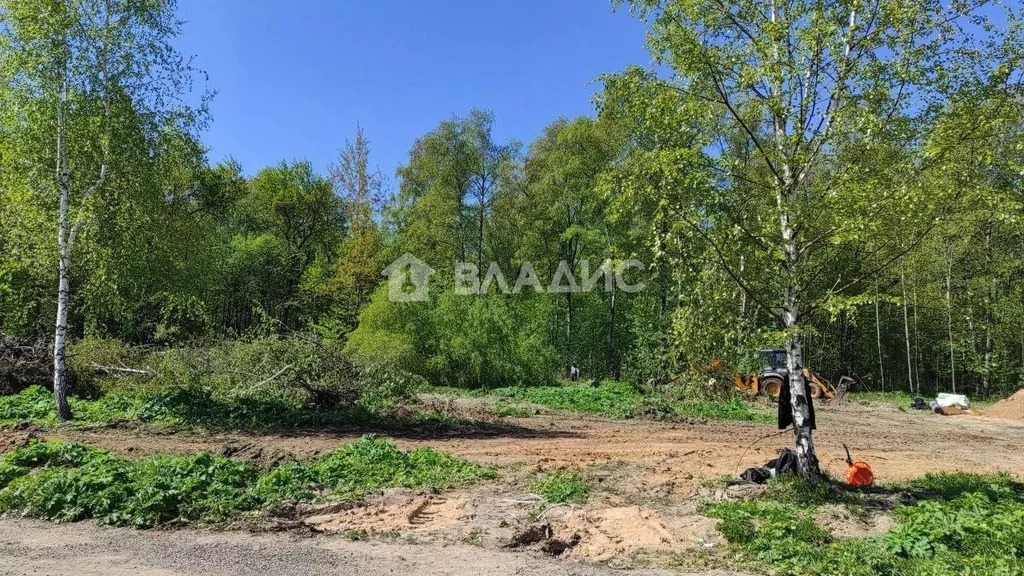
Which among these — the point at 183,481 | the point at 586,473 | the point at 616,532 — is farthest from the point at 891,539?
the point at 183,481

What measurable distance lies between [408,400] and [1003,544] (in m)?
13.1

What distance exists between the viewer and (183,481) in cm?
755

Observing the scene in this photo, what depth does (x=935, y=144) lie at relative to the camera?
738 centimetres

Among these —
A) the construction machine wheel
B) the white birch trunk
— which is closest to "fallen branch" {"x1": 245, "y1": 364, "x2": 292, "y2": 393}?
the white birch trunk

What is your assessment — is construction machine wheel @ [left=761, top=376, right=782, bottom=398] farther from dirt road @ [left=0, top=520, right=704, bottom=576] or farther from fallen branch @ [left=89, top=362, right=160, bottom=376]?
fallen branch @ [left=89, top=362, right=160, bottom=376]

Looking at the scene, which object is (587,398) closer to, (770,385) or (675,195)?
(770,385)

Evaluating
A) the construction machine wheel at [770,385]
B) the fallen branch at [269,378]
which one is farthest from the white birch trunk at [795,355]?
the construction machine wheel at [770,385]

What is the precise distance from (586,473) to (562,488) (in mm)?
1323

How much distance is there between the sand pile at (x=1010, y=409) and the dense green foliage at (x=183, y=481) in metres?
20.2

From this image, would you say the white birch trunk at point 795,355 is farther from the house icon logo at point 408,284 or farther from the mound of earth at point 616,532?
the house icon logo at point 408,284

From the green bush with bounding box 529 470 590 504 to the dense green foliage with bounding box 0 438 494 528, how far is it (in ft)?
3.11

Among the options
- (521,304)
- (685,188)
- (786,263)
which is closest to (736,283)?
(786,263)

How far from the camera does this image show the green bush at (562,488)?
25.6 feet

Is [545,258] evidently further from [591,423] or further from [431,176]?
[591,423]
